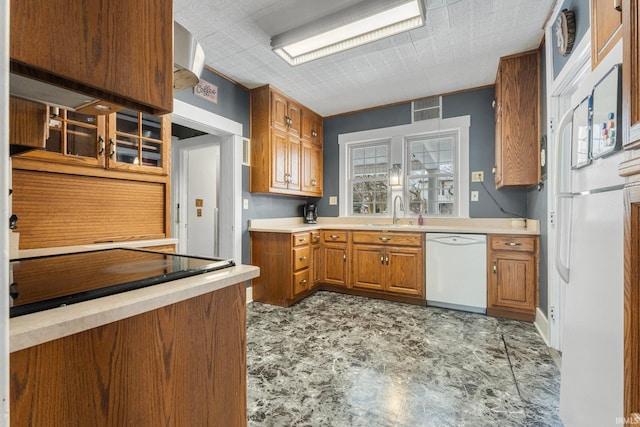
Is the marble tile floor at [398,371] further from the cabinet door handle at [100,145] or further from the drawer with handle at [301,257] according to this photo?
the cabinet door handle at [100,145]

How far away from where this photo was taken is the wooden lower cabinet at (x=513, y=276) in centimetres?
263

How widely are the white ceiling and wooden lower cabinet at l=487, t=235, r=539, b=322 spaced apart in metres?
1.77

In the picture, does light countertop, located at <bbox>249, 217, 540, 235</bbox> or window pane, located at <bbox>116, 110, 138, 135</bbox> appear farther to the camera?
light countertop, located at <bbox>249, 217, 540, 235</bbox>

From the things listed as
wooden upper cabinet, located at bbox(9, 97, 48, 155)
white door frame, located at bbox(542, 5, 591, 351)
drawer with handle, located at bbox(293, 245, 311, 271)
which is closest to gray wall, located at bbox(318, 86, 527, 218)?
white door frame, located at bbox(542, 5, 591, 351)

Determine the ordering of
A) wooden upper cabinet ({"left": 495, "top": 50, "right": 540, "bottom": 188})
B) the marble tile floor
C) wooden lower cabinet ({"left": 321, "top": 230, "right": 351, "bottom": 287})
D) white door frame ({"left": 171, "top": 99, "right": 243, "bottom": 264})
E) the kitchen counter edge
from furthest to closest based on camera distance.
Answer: wooden lower cabinet ({"left": 321, "top": 230, "right": 351, "bottom": 287}) → white door frame ({"left": 171, "top": 99, "right": 243, "bottom": 264}) → the kitchen counter edge → wooden upper cabinet ({"left": 495, "top": 50, "right": 540, "bottom": 188}) → the marble tile floor

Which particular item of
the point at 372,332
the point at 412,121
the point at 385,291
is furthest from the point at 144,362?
the point at 412,121

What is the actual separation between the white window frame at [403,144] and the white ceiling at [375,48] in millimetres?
394

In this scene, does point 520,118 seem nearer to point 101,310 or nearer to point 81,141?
point 101,310

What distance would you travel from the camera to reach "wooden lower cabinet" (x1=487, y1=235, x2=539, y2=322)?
2.63m

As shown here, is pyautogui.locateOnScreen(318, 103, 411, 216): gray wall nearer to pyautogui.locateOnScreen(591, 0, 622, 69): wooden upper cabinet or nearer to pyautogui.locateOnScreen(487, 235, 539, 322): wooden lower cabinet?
pyautogui.locateOnScreen(487, 235, 539, 322): wooden lower cabinet

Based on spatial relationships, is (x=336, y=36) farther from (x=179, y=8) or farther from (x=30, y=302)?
(x=30, y=302)

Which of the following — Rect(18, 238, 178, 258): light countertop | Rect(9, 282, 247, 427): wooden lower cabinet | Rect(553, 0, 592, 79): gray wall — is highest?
Rect(553, 0, 592, 79): gray wall

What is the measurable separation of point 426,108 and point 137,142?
3.28 metres

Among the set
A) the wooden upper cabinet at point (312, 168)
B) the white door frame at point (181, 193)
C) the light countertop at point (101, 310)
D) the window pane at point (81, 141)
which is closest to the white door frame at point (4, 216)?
the light countertop at point (101, 310)
